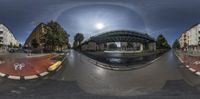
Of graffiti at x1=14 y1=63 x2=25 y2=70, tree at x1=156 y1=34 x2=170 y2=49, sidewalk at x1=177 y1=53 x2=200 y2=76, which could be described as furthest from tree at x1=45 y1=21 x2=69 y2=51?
sidewalk at x1=177 y1=53 x2=200 y2=76

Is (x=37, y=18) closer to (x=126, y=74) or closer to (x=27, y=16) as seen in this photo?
(x=27, y=16)

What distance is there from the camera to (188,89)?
6.09 m

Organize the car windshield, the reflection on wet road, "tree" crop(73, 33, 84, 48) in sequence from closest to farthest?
the car windshield < "tree" crop(73, 33, 84, 48) < the reflection on wet road

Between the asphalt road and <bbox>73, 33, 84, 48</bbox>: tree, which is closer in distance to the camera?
<bbox>73, 33, 84, 48</bbox>: tree

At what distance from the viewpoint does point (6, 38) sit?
576 centimetres

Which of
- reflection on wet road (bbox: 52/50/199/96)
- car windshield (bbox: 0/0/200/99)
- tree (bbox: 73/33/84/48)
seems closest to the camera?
car windshield (bbox: 0/0/200/99)

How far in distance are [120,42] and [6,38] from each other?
1377mm

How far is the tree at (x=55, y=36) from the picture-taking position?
5.62 meters

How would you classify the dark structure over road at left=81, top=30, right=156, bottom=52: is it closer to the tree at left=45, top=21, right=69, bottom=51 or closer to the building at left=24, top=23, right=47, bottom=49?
the tree at left=45, top=21, right=69, bottom=51

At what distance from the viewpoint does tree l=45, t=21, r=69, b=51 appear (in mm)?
5625

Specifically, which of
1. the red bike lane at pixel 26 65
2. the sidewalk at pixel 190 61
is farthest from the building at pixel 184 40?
the red bike lane at pixel 26 65

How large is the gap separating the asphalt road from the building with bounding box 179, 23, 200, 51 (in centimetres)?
20

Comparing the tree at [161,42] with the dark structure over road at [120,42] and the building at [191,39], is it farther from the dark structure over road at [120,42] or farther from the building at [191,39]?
the building at [191,39]

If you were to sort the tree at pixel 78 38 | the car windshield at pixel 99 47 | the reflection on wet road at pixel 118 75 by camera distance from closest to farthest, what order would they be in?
the car windshield at pixel 99 47, the tree at pixel 78 38, the reflection on wet road at pixel 118 75
